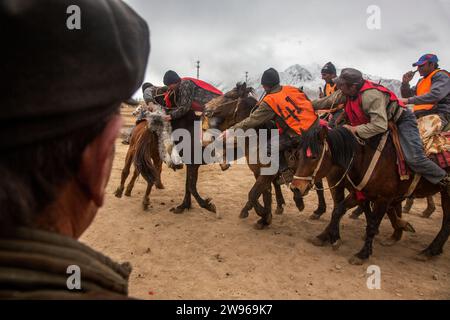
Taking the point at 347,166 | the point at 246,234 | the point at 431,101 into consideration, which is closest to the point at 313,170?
the point at 347,166

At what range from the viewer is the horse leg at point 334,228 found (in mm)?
4668

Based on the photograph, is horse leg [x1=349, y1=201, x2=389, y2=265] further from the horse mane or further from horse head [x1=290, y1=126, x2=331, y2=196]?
horse head [x1=290, y1=126, x2=331, y2=196]

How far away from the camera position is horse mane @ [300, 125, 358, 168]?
4.26 metres

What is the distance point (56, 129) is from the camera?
0.60 metres

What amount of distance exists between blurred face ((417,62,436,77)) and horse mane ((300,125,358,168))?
2255 mm

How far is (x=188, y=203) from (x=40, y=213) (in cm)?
539

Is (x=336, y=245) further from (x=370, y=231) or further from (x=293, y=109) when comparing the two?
(x=293, y=109)

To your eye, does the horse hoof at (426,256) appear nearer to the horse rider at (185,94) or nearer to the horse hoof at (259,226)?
the horse hoof at (259,226)

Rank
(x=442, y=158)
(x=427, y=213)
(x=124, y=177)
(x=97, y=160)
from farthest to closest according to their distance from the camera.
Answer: (x=124, y=177) < (x=427, y=213) < (x=442, y=158) < (x=97, y=160)

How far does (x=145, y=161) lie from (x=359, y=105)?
12.8ft

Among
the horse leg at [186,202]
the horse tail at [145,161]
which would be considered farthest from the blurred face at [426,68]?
the horse tail at [145,161]

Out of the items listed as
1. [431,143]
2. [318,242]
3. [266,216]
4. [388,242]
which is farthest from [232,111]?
[388,242]

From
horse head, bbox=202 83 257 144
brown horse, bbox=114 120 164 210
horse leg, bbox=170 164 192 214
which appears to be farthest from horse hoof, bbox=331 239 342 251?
brown horse, bbox=114 120 164 210
